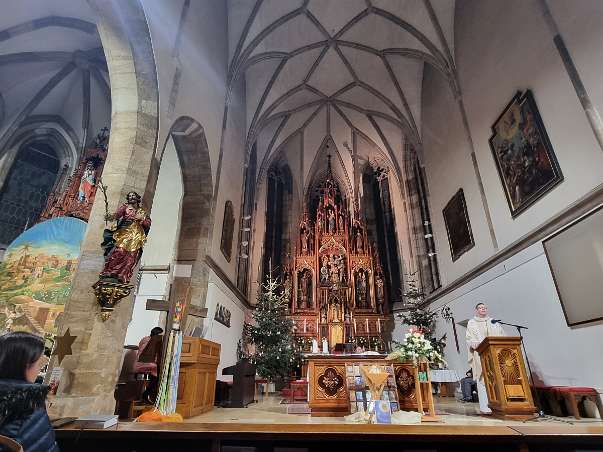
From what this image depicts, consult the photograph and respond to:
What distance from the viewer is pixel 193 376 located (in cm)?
470

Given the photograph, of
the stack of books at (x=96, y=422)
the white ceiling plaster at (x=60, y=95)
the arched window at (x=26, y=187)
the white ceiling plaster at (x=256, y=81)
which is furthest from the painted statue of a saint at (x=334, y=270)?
the white ceiling plaster at (x=60, y=95)

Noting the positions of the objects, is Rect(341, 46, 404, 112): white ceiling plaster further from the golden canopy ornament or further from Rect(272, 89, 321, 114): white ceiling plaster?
the golden canopy ornament

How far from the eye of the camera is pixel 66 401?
3857mm

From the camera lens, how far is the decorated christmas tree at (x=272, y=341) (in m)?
9.13

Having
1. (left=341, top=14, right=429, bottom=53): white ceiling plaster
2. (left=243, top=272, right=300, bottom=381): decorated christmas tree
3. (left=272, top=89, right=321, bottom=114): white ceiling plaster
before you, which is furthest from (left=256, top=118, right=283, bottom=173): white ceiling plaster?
(left=243, top=272, right=300, bottom=381): decorated christmas tree

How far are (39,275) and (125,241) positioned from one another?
21.9 feet

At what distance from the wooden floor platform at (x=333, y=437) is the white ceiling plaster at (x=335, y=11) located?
41.5 ft

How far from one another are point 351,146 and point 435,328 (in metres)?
9.97

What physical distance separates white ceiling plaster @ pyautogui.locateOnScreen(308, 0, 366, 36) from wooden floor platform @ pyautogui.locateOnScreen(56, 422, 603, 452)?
12.7 metres

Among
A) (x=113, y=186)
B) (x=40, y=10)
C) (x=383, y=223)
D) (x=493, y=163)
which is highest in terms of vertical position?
(x=40, y=10)

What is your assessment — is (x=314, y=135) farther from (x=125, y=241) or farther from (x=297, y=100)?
(x=125, y=241)

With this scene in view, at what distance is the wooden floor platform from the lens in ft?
5.78

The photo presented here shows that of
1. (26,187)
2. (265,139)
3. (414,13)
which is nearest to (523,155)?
(414,13)

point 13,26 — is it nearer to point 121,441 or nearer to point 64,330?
point 64,330
